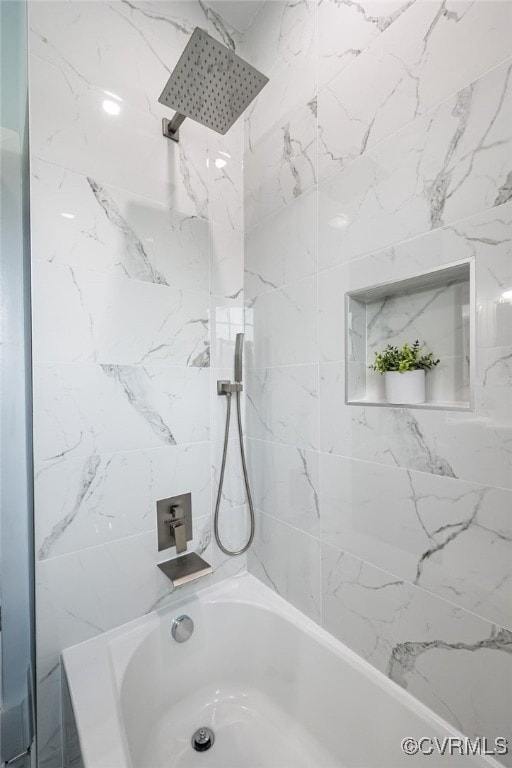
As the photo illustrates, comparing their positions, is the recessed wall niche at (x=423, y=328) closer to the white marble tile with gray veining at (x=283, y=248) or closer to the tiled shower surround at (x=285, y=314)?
the tiled shower surround at (x=285, y=314)

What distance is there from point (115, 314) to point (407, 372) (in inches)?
39.5

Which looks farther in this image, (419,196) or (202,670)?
(202,670)

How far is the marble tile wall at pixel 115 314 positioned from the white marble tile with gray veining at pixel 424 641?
602mm

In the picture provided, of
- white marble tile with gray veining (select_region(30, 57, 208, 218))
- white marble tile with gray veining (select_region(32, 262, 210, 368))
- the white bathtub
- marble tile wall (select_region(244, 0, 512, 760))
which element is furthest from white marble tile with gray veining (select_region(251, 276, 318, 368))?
the white bathtub

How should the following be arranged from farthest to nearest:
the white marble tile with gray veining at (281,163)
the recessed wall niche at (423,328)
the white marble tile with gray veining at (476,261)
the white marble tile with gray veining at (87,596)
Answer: the white marble tile with gray veining at (281,163) < the white marble tile with gray veining at (87,596) < the recessed wall niche at (423,328) < the white marble tile with gray veining at (476,261)

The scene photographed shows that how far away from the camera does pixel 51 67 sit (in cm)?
110

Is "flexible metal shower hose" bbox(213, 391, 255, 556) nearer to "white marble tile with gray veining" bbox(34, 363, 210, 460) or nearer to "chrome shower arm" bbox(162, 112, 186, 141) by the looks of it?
"white marble tile with gray veining" bbox(34, 363, 210, 460)

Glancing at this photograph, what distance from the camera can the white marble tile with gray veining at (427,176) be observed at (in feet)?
2.58

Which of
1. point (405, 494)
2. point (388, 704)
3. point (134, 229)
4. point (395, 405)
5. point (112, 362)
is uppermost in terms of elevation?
point (134, 229)

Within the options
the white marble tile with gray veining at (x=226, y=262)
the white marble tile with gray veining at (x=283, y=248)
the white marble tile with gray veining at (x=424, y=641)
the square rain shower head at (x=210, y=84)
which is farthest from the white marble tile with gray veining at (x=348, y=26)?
the white marble tile with gray veining at (x=424, y=641)

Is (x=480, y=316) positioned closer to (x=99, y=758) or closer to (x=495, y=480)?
(x=495, y=480)

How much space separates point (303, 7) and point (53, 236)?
1.29 metres

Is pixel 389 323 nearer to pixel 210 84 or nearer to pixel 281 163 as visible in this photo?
pixel 281 163

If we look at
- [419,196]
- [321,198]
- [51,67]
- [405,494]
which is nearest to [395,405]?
[405,494]
